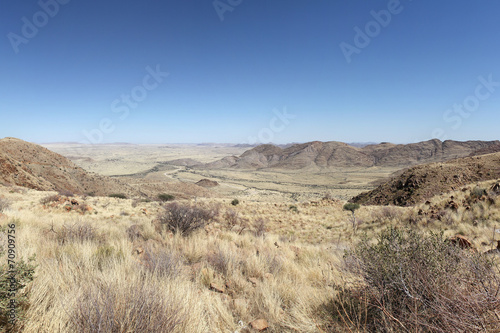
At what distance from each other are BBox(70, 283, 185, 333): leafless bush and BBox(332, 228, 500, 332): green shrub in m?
1.60

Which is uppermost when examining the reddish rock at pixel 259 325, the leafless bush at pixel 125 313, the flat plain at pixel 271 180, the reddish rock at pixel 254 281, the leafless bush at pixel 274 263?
the leafless bush at pixel 125 313

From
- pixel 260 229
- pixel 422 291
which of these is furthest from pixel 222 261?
pixel 260 229

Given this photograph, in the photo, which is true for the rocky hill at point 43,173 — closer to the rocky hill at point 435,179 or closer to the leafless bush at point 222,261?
the leafless bush at point 222,261

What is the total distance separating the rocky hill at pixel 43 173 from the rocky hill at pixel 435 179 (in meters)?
32.9

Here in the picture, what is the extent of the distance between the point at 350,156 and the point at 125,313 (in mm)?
117761

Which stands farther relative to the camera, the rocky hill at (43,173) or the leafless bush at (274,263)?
the rocky hill at (43,173)

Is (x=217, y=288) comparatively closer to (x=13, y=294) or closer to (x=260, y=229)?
(x=13, y=294)

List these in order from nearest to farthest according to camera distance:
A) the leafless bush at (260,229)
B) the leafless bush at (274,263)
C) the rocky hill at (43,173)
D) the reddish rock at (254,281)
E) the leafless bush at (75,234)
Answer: the reddish rock at (254,281) → the leafless bush at (274,263) → the leafless bush at (75,234) → the leafless bush at (260,229) → the rocky hill at (43,173)

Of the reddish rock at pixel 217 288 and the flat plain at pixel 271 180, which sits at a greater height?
the reddish rock at pixel 217 288

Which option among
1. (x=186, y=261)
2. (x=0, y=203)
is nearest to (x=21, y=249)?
(x=186, y=261)

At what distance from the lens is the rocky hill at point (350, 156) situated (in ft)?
328

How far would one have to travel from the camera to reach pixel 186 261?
Result: 14.9 ft

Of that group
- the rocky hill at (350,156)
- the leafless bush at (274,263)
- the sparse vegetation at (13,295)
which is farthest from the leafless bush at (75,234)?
the rocky hill at (350,156)

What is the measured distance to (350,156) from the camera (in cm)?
10912
